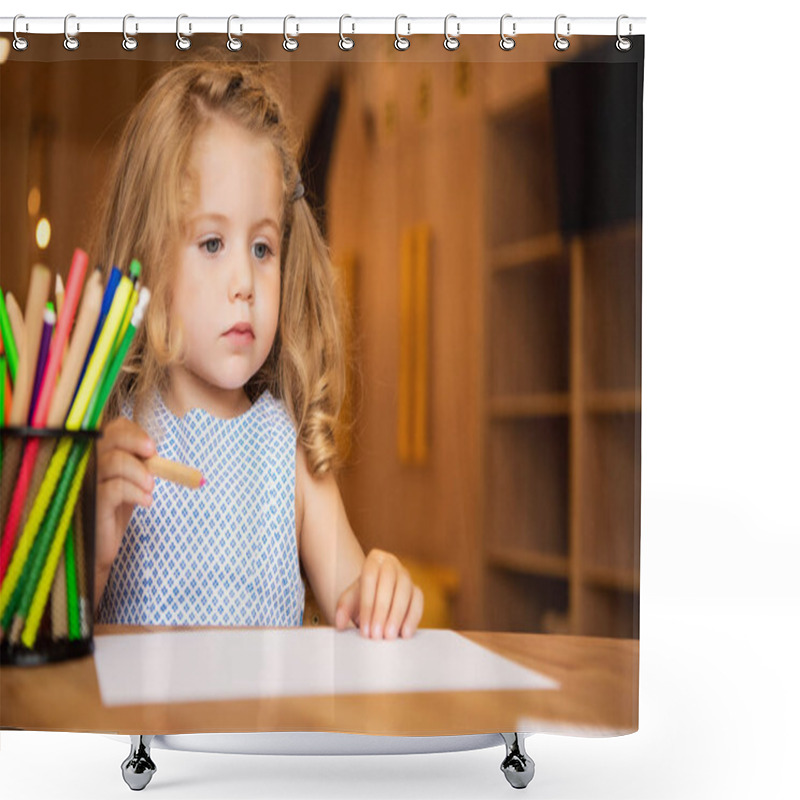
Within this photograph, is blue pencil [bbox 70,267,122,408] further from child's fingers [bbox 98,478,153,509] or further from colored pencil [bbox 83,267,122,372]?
child's fingers [bbox 98,478,153,509]

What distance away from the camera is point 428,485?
137 cm

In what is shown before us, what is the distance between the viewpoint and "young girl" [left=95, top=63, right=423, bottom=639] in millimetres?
1365

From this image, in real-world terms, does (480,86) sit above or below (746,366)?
above

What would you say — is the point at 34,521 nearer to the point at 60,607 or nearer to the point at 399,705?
the point at 60,607

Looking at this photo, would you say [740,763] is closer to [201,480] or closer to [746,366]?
[746,366]

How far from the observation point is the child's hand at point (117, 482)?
54.3 inches

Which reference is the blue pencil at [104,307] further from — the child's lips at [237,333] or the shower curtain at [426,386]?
the child's lips at [237,333]

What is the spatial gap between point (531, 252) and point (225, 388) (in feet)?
1.35

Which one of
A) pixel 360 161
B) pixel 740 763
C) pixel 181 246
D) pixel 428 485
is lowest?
pixel 740 763

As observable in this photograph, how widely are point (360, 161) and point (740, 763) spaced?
1019 millimetres

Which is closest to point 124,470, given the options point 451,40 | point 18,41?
point 18,41

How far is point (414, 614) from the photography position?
54.4 inches

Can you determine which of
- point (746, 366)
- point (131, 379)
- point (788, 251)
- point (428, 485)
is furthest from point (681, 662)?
point (131, 379)

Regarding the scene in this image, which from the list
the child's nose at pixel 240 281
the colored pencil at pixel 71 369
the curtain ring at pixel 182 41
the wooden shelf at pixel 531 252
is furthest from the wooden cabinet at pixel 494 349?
the colored pencil at pixel 71 369
